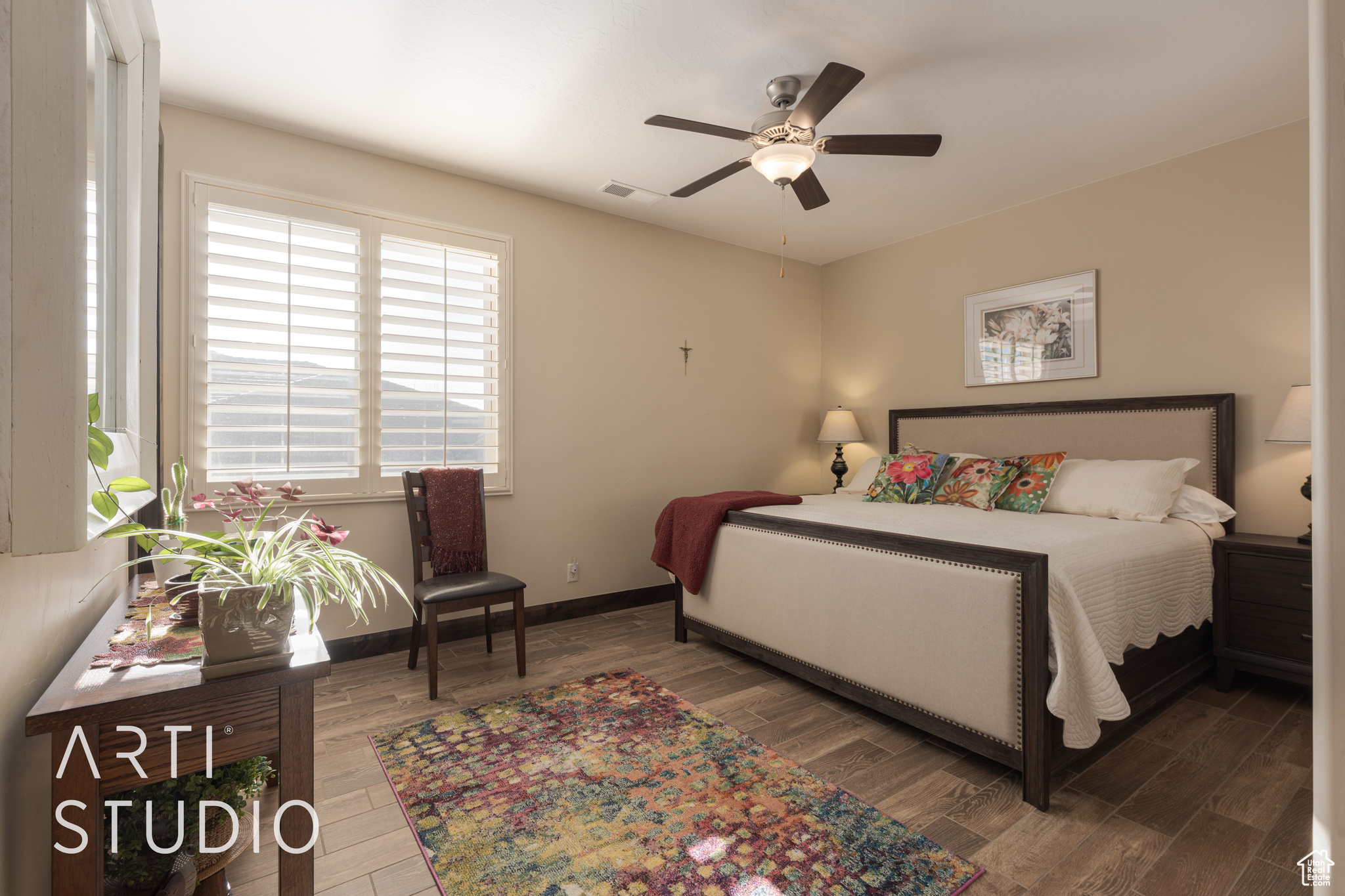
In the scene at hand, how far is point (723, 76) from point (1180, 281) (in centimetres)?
271

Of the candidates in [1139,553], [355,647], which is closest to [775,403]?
[1139,553]

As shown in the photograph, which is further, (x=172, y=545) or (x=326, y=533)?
(x=172, y=545)

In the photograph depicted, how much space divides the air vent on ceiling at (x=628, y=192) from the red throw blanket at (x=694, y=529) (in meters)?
1.88

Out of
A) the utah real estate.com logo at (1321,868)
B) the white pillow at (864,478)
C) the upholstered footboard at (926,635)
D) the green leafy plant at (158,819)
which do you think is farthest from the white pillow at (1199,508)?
the green leafy plant at (158,819)

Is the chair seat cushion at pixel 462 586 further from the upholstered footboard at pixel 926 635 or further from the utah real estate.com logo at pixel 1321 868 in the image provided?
the utah real estate.com logo at pixel 1321 868

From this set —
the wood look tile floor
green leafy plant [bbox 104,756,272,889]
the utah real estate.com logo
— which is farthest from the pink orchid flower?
the utah real estate.com logo

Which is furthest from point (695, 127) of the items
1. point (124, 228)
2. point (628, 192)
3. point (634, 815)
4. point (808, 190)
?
point (634, 815)

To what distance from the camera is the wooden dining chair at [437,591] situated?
278 cm

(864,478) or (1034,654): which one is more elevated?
(864,478)

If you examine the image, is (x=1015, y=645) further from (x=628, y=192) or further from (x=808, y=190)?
(x=628, y=192)

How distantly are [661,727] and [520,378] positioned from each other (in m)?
2.22

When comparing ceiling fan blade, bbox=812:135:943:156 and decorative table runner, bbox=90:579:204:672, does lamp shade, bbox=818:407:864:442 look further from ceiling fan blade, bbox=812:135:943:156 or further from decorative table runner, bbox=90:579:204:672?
decorative table runner, bbox=90:579:204:672

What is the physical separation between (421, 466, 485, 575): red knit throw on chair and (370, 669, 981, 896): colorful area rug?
0.88m

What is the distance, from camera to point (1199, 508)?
10.0 feet
